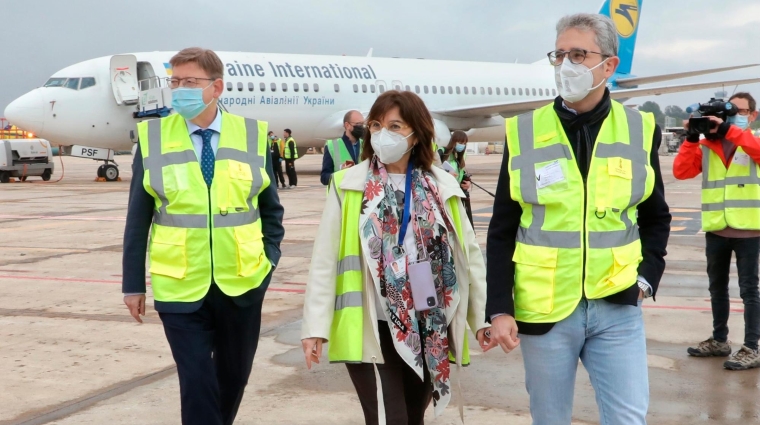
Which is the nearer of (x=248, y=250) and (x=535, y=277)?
(x=535, y=277)

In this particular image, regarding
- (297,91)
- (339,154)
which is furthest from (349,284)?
(297,91)

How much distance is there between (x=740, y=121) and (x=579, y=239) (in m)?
3.51

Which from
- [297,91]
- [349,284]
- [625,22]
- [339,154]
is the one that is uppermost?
[625,22]

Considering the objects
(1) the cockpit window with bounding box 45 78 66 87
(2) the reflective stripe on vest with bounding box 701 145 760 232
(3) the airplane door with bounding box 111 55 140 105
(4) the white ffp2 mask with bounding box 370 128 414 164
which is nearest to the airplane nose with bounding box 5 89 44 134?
(1) the cockpit window with bounding box 45 78 66 87

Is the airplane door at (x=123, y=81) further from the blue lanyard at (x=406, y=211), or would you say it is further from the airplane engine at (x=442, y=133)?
the blue lanyard at (x=406, y=211)

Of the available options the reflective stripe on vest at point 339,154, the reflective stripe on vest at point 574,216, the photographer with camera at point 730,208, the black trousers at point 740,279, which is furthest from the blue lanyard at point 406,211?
the reflective stripe on vest at point 339,154

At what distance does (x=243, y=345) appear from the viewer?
376 centimetres

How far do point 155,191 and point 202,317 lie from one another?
0.58m

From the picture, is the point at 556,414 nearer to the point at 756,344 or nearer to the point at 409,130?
the point at 409,130

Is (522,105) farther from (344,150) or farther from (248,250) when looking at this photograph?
(248,250)

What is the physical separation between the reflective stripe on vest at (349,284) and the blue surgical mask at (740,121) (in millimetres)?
3157

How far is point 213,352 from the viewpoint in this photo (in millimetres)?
3818

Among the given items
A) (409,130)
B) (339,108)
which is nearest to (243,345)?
(409,130)

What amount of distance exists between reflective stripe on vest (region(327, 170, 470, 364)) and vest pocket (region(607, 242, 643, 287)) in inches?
27.1
